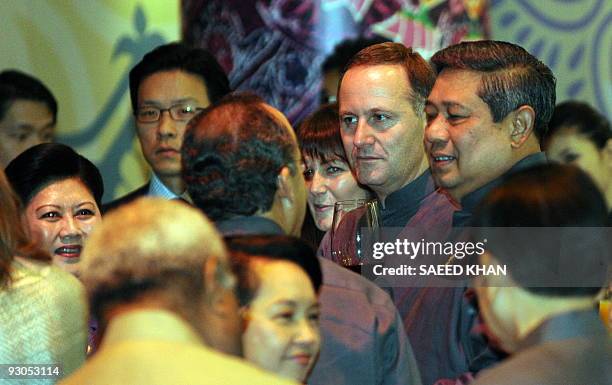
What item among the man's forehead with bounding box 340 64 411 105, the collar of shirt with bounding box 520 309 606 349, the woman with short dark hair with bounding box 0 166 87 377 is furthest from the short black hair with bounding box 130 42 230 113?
the collar of shirt with bounding box 520 309 606 349

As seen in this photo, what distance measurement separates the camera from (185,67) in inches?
166

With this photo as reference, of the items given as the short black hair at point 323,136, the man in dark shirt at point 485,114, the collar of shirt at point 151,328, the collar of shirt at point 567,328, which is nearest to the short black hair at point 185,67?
the short black hair at point 323,136

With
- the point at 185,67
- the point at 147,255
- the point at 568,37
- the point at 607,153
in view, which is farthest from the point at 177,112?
the point at 568,37

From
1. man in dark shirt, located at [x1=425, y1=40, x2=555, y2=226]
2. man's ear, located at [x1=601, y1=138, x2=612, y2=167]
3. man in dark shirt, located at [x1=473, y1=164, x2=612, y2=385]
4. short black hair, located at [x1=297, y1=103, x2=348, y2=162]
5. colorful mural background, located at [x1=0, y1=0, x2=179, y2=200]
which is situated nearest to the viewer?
man in dark shirt, located at [x1=473, y1=164, x2=612, y2=385]

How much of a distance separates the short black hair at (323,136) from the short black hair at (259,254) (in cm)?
139

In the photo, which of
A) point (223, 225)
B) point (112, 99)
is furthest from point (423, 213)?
point (112, 99)

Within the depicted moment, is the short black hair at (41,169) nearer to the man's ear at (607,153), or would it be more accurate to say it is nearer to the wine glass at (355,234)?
the wine glass at (355,234)

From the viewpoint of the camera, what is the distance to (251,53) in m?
4.80

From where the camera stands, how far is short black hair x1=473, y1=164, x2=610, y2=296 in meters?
2.09

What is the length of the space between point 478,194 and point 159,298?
1.42m

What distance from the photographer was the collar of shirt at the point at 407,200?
3.37 meters

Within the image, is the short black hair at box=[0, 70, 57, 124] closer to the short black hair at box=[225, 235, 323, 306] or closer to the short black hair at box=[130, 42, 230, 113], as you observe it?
the short black hair at box=[130, 42, 230, 113]

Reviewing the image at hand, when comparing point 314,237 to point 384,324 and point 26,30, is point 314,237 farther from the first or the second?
point 26,30

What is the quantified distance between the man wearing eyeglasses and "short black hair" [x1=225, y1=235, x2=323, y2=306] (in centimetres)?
168
